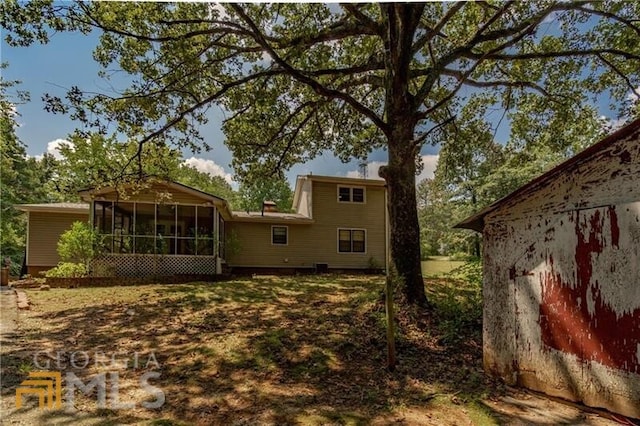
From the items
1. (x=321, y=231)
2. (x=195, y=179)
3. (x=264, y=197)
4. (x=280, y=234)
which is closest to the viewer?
(x=280, y=234)

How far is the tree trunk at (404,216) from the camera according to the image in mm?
6816

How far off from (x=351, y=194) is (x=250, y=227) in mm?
5709

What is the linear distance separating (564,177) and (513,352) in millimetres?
2043

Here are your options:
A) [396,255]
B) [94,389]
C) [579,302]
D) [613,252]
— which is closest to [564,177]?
[613,252]

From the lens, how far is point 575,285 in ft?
11.5

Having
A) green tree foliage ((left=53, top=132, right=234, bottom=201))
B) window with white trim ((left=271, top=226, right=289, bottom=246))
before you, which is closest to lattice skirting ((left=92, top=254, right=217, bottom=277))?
green tree foliage ((left=53, top=132, right=234, bottom=201))

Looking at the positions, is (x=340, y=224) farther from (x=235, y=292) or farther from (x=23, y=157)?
(x=23, y=157)

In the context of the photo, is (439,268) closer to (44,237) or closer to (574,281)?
(574,281)

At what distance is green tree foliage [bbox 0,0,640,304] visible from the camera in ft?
23.4

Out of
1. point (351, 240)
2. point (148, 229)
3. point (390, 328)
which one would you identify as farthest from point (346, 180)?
point (390, 328)

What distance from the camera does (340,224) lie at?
19547 mm

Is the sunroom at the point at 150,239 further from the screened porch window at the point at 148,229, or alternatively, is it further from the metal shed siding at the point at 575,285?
the metal shed siding at the point at 575,285

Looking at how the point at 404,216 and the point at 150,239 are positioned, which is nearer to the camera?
the point at 404,216

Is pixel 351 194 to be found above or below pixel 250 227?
above
